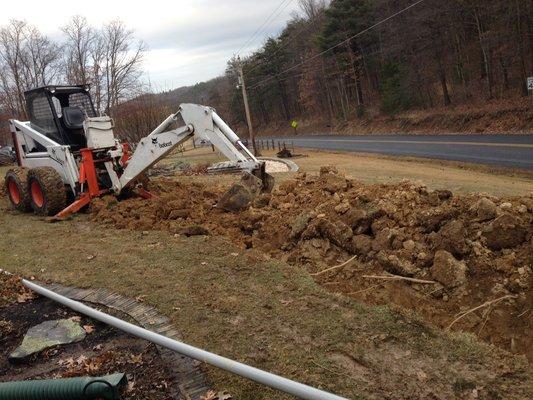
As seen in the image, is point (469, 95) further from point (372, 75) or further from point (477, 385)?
point (477, 385)

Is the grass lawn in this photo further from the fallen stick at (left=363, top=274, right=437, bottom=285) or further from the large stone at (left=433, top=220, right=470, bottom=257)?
the large stone at (left=433, top=220, right=470, bottom=257)

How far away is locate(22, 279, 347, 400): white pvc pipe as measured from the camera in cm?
288

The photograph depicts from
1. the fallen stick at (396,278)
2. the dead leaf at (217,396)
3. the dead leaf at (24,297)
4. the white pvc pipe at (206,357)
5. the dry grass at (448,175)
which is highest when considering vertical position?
the dead leaf at (24,297)

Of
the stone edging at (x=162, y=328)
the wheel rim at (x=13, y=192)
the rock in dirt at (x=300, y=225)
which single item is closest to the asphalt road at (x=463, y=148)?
the rock in dirt at (x=300, y=225)

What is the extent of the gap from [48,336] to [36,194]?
736cm

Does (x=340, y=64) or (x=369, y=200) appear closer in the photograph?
(x=369, y=200)

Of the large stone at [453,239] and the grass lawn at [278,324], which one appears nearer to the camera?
the grass lawn at [278,324]

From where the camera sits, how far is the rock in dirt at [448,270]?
195 inches

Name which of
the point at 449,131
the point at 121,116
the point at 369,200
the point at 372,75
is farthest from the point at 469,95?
the point at 369,200

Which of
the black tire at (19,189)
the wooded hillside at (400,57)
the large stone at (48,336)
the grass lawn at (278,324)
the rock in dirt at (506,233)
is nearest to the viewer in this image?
the grass lawn at (278,324)

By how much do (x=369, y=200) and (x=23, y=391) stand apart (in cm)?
487

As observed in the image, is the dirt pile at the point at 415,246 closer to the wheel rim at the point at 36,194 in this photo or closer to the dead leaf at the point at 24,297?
the dead leaf at the point at 24,297

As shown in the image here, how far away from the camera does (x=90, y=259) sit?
718cm

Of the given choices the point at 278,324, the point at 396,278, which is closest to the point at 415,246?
the point at 396,278
